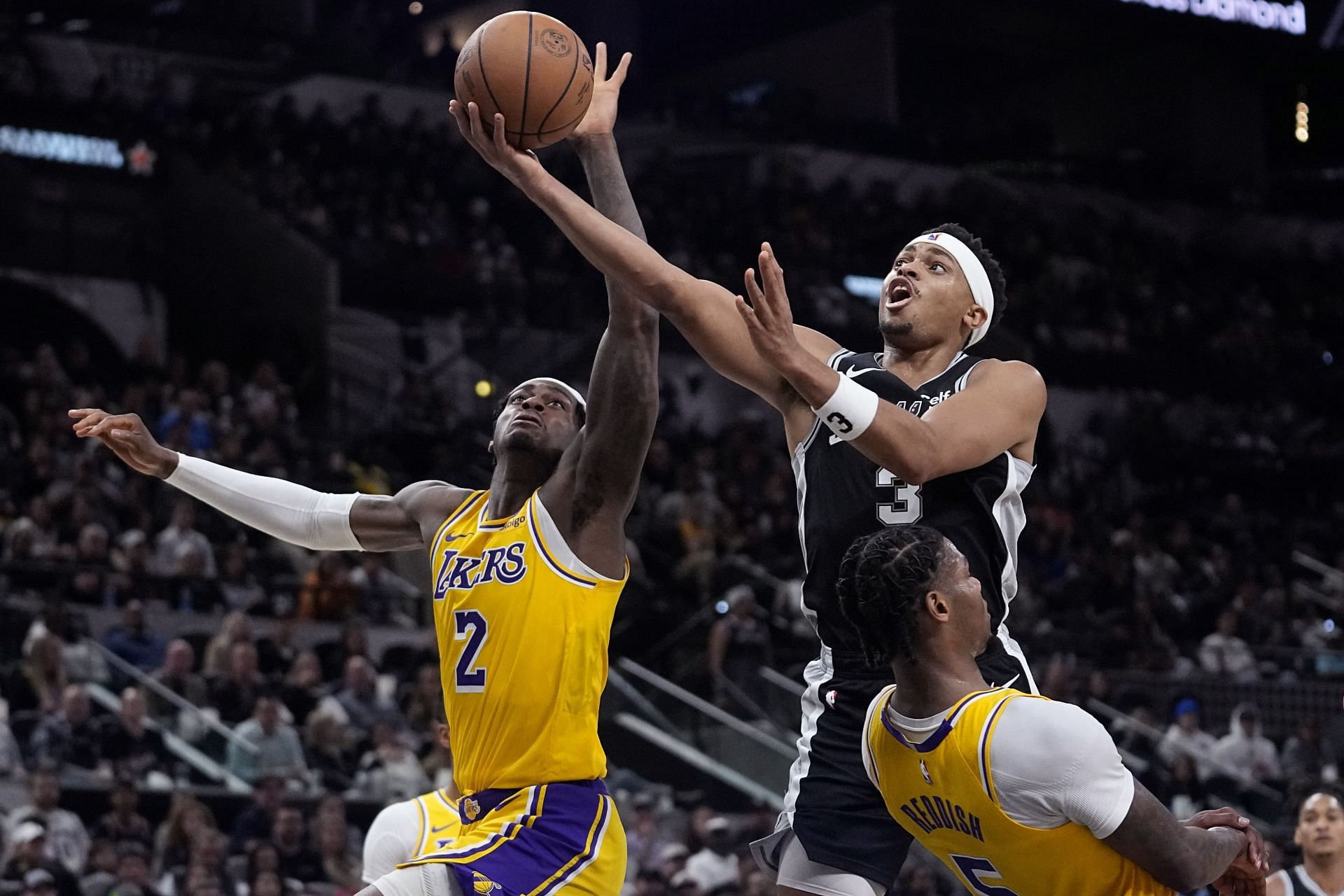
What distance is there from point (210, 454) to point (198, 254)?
6.69 m

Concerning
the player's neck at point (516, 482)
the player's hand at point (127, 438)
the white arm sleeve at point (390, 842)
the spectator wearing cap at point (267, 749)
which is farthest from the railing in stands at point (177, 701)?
the player's neck at point (516, 482)

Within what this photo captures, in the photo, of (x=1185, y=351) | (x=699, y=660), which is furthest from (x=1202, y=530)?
(x=699, y=660)

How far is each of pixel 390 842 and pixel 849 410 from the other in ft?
10.9

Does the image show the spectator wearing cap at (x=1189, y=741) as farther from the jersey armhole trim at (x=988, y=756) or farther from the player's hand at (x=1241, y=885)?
the jersey armhole trim at (x=988, y=756)

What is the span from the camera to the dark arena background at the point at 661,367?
11.8 meters

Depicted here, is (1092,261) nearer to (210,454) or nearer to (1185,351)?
(1185,351)

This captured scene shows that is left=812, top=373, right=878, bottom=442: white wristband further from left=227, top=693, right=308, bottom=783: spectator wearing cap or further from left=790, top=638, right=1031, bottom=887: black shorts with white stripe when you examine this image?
left=227, top=693, right=308, bottom=783: spectator wearing cap

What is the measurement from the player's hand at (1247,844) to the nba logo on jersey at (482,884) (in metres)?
1.74

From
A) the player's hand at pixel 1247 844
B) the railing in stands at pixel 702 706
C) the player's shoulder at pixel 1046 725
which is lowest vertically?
the railing in stands at pixel 702 706

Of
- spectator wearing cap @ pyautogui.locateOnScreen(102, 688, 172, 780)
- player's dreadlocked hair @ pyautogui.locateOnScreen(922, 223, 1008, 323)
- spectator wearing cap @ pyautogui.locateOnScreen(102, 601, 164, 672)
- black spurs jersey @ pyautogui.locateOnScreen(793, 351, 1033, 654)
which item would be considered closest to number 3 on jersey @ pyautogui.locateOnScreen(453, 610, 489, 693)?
black spurs jersey @ pyautogui.locateOnScreen(793, 351, 1033, 654)

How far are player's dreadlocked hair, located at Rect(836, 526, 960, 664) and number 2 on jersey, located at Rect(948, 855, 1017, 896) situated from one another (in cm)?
51

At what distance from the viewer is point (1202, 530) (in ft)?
71.2

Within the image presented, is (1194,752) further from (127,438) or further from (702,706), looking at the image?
(127,438)

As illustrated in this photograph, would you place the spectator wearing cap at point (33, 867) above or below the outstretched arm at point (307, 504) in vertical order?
below
